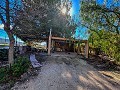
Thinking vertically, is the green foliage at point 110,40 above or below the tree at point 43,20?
below

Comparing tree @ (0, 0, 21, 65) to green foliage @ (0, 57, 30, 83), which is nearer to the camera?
green foliage @ (0, 57, 30, 83)

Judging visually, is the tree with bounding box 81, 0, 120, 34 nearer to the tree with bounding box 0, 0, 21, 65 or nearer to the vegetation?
the vegetation

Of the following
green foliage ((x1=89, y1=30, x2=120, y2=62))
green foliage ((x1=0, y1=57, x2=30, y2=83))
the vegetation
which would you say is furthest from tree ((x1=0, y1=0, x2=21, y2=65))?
green foliage ((x1=89, y1=30, x2=120, y2=62))

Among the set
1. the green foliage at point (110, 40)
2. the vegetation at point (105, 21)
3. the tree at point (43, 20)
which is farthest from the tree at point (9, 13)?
the green foliage at point (110, 40)

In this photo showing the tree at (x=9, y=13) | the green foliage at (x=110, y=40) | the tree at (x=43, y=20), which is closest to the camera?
the tree at (x=43, y=20)

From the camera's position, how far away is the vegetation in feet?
39.8

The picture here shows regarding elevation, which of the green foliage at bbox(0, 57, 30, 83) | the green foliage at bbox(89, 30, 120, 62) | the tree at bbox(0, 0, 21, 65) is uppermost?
the tree at bbox(0, 0, 21, 65)

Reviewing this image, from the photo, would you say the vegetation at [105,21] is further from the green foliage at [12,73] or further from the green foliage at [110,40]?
the green foliage at [12,73]

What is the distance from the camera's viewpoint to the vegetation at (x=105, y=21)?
12.1 metres

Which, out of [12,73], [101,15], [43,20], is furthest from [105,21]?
[12,73]

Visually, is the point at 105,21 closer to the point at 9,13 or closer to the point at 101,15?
the point at 101,15

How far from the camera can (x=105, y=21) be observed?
1313cm

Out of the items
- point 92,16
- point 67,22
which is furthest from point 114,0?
point 67,22

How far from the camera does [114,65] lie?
14891mm
